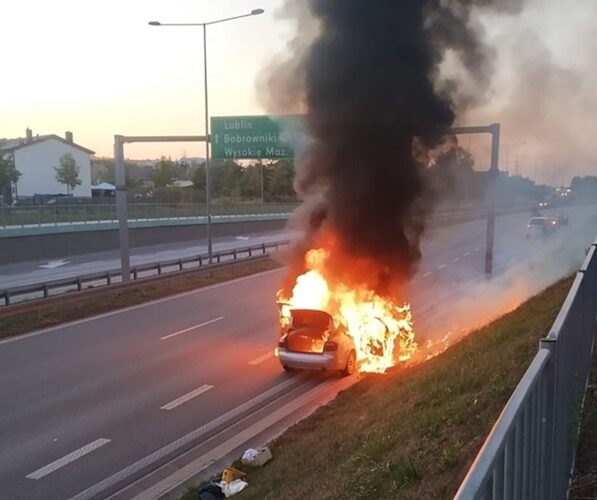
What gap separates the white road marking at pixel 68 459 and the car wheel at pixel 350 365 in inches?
170

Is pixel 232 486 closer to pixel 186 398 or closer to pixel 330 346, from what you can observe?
pixel 186 398

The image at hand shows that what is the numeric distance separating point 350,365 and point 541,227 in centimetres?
2957

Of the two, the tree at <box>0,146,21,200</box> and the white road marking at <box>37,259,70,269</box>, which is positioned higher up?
the tree at <box>0,146,21,200</box>

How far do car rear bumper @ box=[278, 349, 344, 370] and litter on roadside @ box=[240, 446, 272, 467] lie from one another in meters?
3.56

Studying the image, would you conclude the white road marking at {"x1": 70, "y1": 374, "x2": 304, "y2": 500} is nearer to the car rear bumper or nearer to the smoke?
the car rear bumper

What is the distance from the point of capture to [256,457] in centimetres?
697

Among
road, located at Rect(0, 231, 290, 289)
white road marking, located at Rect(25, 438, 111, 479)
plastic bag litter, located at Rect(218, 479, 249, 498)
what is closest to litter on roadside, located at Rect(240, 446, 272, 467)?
plastic bag litter, located at Rect(218, 479, 249, 498)

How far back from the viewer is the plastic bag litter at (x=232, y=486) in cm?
625

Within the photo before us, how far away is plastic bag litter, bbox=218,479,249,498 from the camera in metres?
6.25

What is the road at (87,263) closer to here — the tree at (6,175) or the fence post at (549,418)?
the fence post at (549,418)

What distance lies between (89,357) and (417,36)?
967 cm

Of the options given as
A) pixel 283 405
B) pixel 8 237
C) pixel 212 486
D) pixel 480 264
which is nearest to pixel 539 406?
pixel 212 486

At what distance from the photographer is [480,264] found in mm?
28594

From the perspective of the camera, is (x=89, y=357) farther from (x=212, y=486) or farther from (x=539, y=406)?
(x=539, y=406)
